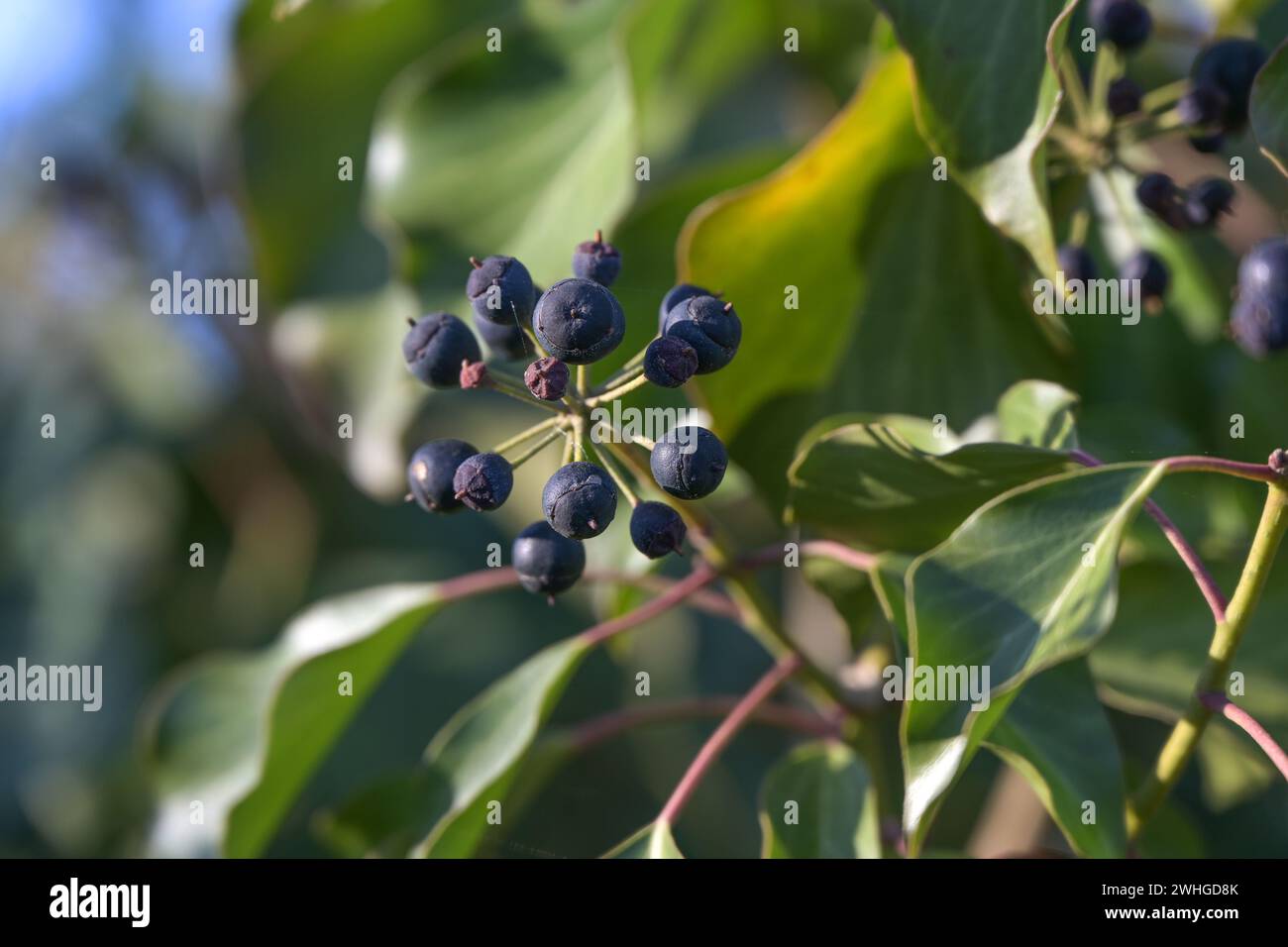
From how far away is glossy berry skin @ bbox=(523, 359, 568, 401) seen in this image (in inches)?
35.8

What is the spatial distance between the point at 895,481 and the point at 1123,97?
1.39ft

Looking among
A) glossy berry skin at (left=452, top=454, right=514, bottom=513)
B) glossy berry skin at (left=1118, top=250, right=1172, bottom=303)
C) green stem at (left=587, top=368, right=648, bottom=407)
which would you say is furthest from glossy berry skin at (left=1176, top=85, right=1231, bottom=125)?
glossy berry skin at (left=452, top=454, right=514, bottom=513)

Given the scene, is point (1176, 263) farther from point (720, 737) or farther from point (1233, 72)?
point (720, 737)

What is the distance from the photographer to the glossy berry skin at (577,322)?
0.92 meters

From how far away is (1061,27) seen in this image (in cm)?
100

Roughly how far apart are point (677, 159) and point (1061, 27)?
1.61 meters

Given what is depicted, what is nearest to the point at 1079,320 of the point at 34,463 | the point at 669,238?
the point at 669,238

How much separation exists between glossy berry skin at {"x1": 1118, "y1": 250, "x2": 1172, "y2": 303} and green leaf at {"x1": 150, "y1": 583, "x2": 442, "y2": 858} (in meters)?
0.82

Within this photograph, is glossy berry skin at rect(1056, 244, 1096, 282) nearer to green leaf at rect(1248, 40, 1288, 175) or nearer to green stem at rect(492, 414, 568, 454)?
green leaf at rect(1248, 40, 1288, 175)

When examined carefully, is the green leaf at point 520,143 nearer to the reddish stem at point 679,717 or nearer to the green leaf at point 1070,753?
the reddish stem at point 679,717

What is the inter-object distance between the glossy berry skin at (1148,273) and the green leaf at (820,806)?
0.55 meters

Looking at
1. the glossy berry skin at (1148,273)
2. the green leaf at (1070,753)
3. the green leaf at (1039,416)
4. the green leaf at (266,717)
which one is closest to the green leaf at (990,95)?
the green leaf at (1039,416)

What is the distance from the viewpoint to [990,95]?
42.3 inches
